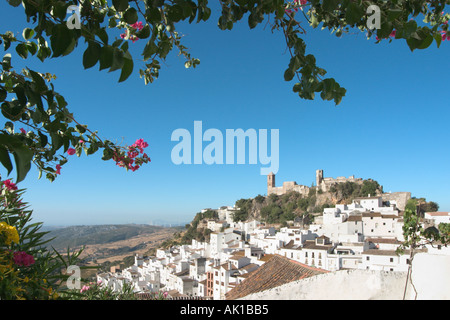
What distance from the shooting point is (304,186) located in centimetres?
5625

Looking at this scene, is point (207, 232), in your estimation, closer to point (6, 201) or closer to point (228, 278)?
point (228, 278)

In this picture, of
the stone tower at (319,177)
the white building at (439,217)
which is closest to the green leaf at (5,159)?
the white building at (439,217)

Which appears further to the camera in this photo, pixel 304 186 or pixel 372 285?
pixel 304 186

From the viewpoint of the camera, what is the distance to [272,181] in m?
65.8

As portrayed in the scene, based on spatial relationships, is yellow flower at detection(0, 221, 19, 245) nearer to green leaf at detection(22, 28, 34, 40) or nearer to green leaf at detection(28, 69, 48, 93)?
green leaf at detection(28, 69, 48, 93)

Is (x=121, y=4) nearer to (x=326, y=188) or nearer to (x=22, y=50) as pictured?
(x=22, y=50)

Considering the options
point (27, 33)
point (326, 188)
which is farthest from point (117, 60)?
point (326, 188)

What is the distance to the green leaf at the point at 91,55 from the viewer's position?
85 cm

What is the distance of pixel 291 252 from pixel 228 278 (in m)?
8.59

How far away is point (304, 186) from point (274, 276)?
50.6 m

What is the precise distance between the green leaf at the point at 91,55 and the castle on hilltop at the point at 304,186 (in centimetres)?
4711

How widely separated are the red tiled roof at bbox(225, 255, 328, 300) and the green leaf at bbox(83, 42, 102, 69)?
22.0ft

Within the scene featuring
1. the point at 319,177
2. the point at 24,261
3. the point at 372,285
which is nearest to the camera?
the point at 24,261
